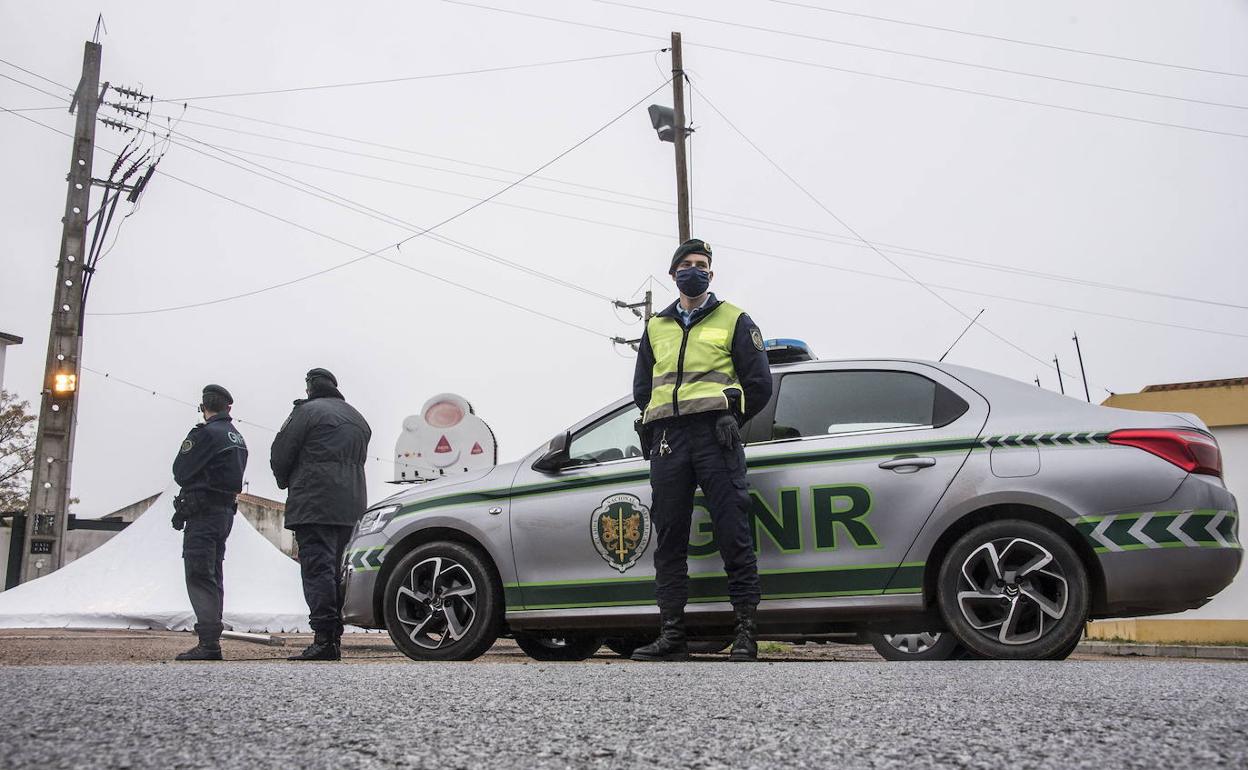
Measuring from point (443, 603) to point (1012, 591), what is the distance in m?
2.89


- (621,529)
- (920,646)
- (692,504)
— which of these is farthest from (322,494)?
(920,646)

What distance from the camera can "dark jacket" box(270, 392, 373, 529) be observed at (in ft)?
22.0

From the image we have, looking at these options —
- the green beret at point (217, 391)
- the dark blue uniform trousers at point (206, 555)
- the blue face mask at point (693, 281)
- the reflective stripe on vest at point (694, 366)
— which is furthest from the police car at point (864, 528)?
the green beret at point (217, 391)

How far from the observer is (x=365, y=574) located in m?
6.24

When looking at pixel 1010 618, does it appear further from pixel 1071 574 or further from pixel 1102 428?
pixel 1102 428

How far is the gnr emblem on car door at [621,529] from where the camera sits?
18.4 ft

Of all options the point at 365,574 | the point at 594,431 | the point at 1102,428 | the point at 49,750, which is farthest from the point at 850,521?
the point at 49,750

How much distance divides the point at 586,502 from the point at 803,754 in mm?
3725

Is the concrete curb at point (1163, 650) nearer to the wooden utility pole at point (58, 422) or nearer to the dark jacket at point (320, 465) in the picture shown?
the dark jacket at point (320, 465)

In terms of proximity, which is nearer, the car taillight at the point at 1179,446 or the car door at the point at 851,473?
the car taillight at the point at 1179,446

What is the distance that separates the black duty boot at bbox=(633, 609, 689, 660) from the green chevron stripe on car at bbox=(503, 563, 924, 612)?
24 centimetres

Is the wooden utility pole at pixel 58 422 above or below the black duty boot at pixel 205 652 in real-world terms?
above

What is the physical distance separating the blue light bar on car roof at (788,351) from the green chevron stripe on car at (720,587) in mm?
1181

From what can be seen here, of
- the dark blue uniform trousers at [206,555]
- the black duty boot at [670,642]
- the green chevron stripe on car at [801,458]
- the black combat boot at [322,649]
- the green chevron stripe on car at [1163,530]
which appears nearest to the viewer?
the green chevron stripe on car at [1163,530]
